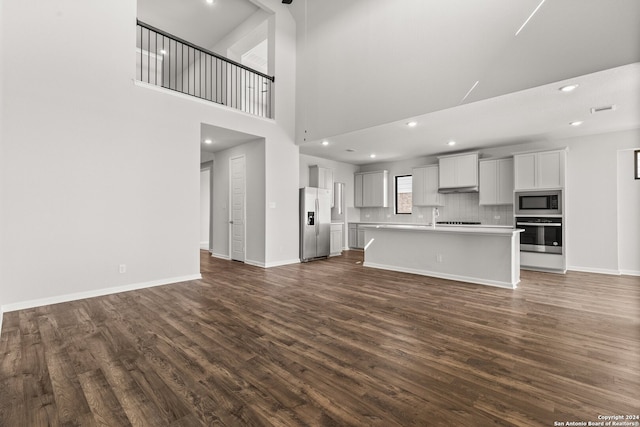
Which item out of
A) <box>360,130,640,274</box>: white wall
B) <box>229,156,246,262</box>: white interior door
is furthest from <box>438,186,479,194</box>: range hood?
<box>229,156,246,262</box>: white interior door

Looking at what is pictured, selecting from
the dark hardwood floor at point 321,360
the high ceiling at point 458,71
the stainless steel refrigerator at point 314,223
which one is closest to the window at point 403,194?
the high ceiling at point 458,71

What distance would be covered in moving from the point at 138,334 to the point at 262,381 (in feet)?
4.80

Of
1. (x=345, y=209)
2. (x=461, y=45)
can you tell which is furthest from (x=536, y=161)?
(x=345, y=209)

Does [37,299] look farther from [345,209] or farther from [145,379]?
[345,209]

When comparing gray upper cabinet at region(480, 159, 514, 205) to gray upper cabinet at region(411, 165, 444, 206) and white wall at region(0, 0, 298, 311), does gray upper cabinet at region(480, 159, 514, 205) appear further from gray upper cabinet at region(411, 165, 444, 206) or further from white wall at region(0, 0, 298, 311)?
white wall at region(0, 0, 298, 311)

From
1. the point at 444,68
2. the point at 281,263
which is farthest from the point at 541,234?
the point at 281,263

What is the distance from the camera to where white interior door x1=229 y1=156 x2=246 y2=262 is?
6.52 metres

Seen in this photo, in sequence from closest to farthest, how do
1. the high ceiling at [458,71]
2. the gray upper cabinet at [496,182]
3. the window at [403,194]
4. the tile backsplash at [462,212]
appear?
the high ceiling at [458,71]
the gray upper cabinet at [496,182]
the tile backsplash at [462,212]
the window at [403,194]

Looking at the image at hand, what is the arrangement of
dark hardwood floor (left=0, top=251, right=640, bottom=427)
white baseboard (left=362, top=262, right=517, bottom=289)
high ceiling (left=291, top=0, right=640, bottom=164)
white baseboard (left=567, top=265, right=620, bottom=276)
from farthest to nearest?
white baseboard (left=567, top=265, right=620, bottom=276) → white baseboard (left=362, top=262, right=517, bottom=289) → high ceiling (left=291, top=0, right=640, bottom=164) → dark hardwood floor (left=0, top=251, right=640, bottom=427)

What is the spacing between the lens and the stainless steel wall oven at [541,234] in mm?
5488

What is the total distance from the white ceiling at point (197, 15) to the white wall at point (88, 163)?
9.69ft

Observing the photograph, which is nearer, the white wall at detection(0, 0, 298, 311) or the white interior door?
the white wall at detection(0, 0, 298, 311)

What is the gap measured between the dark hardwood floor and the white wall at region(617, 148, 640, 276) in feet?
6.61

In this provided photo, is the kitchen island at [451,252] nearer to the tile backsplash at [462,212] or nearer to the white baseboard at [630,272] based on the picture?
the tile backsplash at [462,212]
